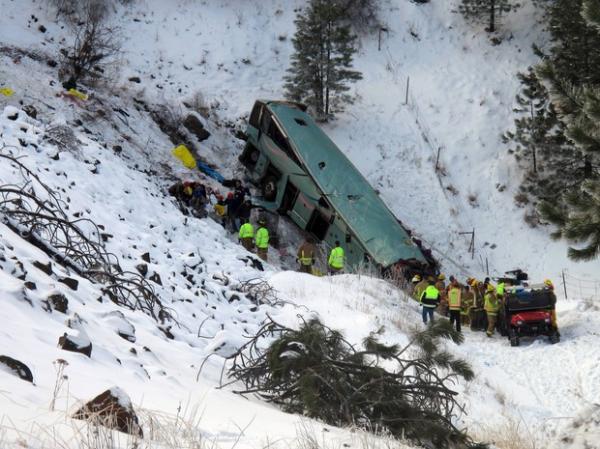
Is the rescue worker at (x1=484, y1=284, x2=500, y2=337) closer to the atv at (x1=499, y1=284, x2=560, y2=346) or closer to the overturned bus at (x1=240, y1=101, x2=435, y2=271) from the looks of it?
the atv at (x1=499, y1=284, x2=560, y2=346)

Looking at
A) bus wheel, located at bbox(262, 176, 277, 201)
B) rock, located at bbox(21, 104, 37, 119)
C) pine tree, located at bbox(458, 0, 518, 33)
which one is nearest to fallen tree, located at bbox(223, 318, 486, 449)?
rock, located at bbox(21, 104, 37, 119)

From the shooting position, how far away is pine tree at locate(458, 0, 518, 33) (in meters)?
28.6

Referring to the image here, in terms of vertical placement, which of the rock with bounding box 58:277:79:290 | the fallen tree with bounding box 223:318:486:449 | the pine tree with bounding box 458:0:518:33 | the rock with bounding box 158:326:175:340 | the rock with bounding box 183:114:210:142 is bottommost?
the fallen tree with bounding box 223:318:486:449

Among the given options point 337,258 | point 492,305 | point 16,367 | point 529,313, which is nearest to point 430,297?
point 529,313

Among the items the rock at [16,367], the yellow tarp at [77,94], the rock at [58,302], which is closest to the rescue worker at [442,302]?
the yellow tarp at [77,94]

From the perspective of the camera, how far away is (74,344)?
475cm

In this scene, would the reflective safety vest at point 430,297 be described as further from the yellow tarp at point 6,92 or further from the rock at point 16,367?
the yellow tarp at point 6,92

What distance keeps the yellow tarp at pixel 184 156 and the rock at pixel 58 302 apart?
51.3 feet

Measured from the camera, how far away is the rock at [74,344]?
15.5 ft

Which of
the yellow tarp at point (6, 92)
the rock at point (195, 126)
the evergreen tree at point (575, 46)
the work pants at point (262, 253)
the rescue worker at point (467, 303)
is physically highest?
the evergreen tree at point (575, 46)

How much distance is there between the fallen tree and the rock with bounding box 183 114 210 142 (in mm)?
17867

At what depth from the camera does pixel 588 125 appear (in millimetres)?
8367

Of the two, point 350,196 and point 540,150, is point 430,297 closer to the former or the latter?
point 350,196

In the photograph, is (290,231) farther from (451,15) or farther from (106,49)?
(451,15)
